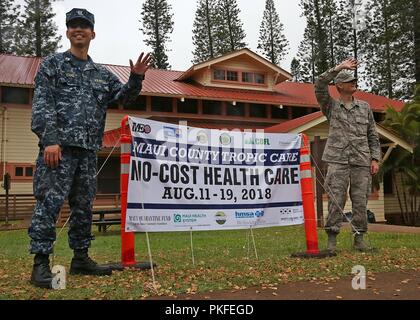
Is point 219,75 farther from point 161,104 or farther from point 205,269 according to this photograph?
point 205,269

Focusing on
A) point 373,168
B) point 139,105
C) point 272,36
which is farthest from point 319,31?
point 373,168

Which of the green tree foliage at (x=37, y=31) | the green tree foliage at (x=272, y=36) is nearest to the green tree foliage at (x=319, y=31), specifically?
the green tree foliage at (x=272, y=36)

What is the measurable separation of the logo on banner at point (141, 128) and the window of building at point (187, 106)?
16.7 m

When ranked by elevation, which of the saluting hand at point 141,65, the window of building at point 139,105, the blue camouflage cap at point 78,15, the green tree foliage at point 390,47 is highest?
the green tree foliage at point 390,47

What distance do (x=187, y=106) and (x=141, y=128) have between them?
17.0m

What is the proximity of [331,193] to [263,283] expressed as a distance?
7.50 feet

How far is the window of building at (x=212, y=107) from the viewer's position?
72.6 feet

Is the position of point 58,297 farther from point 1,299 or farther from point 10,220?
point 10,220

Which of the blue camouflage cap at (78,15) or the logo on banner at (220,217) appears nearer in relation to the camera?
the blue camouflage cap at (78,15)

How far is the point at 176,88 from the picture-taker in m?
22.0

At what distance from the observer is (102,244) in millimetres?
8633

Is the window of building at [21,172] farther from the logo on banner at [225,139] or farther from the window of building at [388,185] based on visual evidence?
the window of building at [388,185]

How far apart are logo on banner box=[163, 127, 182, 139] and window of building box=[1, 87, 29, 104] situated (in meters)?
16.0
